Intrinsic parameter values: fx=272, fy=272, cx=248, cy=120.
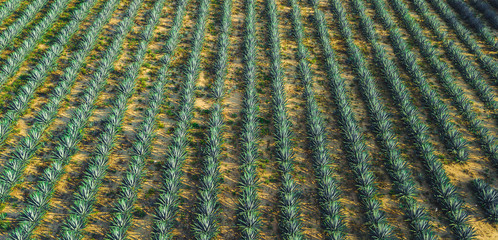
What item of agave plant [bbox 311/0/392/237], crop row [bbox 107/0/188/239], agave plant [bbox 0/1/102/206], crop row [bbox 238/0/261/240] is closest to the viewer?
crop row [bbox 107/0/188/239]

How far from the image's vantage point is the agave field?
19.2 ft

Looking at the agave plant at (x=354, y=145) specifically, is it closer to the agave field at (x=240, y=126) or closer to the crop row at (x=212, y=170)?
the agave field at (x=240, y=126)

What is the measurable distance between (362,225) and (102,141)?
646 cm

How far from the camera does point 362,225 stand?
19.4 ft

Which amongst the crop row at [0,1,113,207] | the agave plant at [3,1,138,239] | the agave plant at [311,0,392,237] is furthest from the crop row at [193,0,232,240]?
the crop row at [0,1,113,207]

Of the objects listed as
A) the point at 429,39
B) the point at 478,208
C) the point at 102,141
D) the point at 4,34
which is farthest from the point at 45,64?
the point at 429,39

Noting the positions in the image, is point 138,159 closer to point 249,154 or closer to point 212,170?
point 212,170

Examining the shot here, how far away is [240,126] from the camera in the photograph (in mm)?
7805

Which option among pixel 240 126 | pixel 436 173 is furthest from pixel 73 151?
pixel 436 173

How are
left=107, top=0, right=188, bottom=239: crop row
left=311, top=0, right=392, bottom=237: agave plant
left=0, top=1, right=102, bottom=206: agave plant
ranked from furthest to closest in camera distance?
left=0, top=1, right=102, bottom=206: agave plant < left=311, top=0, right=392, bottom=237: agave plant < left=107, top=0, right=188, bottom=239: crop row

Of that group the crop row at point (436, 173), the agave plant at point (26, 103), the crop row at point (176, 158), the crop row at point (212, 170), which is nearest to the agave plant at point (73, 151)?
the agave plant at point (26, 103)

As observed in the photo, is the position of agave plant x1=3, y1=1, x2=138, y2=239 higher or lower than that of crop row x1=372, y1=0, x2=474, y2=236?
lower

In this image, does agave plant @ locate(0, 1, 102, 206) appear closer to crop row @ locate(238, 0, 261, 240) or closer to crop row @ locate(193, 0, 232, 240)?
crop row @ locate(193, 0, 232, 240)

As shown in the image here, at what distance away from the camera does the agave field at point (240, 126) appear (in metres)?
5.85
